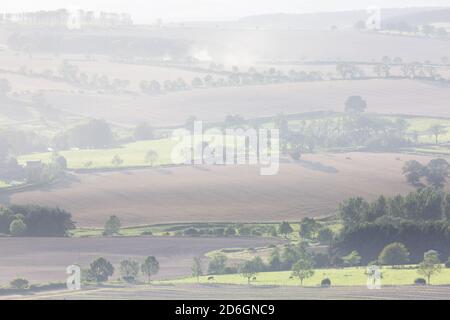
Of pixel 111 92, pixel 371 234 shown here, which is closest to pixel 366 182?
pixel 371 234

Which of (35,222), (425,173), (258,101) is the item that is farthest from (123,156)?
(258,101)

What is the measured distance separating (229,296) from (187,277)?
1028cm

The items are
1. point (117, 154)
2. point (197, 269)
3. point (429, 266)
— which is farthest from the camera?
point (117, 154)

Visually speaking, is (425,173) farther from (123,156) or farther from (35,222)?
(35,222)

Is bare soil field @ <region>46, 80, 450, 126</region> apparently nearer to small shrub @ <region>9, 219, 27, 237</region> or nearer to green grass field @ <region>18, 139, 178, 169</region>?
green grass field @ <region>18, 139, 178, 169</region>

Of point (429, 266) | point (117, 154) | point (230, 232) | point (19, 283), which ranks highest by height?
point (117, 154)

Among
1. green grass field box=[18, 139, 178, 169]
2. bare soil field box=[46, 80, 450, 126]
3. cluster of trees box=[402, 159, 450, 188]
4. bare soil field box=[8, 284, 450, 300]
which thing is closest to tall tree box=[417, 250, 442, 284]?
bare soil field box=[8, 284, 450, 300]

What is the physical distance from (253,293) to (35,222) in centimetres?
3010

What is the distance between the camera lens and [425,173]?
379 ft

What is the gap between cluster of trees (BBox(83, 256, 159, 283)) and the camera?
76.3 m

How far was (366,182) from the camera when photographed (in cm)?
11300

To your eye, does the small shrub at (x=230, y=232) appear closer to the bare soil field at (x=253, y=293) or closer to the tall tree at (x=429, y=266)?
the tall tree at (x=429, y=266)
